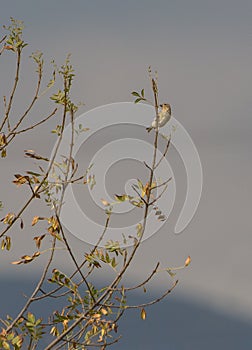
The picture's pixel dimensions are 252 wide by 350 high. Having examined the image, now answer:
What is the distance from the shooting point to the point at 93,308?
4.76 metres

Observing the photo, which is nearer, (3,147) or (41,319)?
(41,319)

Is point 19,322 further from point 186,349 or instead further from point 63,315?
point 186,349

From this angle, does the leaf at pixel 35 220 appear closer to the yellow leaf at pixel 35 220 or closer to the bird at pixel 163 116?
the yellow leaf at pixel 35 220

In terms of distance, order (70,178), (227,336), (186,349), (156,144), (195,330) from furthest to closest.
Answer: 1. (186,349)
2. (227,336)
3. (195,330)
4. (70,178)
5. (156,144)

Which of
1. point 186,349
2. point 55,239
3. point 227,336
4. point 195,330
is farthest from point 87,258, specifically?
point 186,349

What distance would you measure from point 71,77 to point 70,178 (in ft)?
2.03

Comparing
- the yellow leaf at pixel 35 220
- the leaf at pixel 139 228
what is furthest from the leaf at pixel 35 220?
the leaf at pixel 139 228

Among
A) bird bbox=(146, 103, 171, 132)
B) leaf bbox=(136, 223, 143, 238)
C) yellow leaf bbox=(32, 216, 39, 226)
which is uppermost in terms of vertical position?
bird bbox=(146, 103, 171, 132)

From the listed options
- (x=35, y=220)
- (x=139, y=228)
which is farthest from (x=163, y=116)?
(x=35, y=220)

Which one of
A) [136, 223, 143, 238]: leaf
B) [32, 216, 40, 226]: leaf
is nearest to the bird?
[136, 223, 143, 238]: leaf

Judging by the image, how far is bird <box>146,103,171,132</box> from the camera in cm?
481

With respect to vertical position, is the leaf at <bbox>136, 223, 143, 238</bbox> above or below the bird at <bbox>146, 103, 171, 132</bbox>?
below

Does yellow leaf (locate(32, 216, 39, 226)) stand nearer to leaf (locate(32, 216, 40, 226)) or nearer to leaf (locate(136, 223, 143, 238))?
leaf (locate(32, 216, 40, 226))

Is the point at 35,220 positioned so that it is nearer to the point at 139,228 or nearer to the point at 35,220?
the point at 35,220
